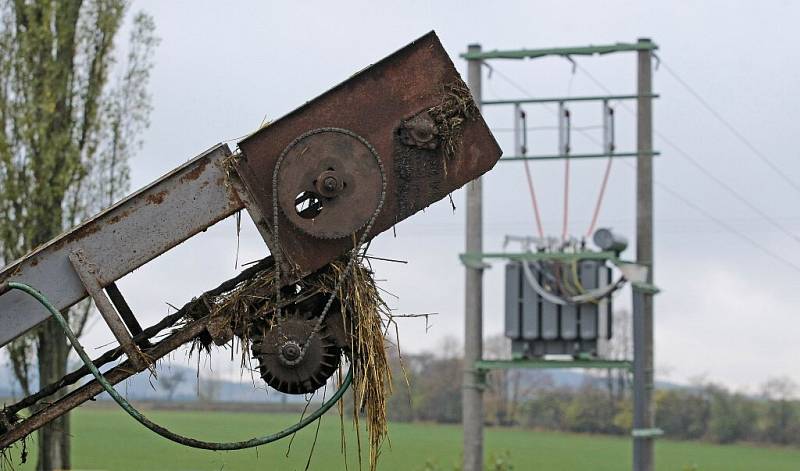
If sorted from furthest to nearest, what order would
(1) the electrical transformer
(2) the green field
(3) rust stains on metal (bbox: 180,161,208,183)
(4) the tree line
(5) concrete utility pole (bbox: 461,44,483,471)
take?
(4) the tree line → (5) concrete utility pole (bbox: 461,44,483,471) → (1) the electrical transformer → (2) the green field → (3) rust stains on metal (bbox: 180,161,208,183)

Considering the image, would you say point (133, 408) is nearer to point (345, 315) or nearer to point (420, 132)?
point (345, 315)

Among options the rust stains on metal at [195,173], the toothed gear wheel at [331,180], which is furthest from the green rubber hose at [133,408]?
the rust stains on metal at [195,173]

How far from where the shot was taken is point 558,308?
742 inches

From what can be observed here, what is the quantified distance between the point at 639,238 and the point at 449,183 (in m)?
13.4

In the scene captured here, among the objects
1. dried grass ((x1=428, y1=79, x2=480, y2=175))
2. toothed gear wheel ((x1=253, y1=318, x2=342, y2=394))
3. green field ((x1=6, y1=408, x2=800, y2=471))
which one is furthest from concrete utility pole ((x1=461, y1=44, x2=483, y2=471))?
toothed gear wheel ((x1=253, y1=318, x2=342, y2=394))

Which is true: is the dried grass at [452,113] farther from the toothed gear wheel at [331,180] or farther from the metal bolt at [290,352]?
the metal bolt at [290,352]

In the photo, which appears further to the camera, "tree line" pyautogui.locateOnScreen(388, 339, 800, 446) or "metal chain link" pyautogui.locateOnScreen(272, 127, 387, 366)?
"tree line" pyautogui.locateOnScreen(388, 339, 800, 446)

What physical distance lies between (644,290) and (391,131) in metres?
13.0

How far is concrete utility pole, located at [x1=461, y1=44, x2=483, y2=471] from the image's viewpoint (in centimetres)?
1964

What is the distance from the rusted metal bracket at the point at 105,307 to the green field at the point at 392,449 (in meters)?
2.33

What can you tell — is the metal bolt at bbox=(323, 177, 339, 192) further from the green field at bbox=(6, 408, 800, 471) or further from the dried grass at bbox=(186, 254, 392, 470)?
the green field at bbox=(6, 408, 800, 471)

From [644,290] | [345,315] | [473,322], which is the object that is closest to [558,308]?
[644,290]

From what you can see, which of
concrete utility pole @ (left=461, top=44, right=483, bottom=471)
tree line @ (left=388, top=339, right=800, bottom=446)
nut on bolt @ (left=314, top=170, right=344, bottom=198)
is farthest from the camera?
tree line @ (left=388, top=339, right=800, bottom=446)

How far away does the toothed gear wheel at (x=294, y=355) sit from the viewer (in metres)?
5.81
